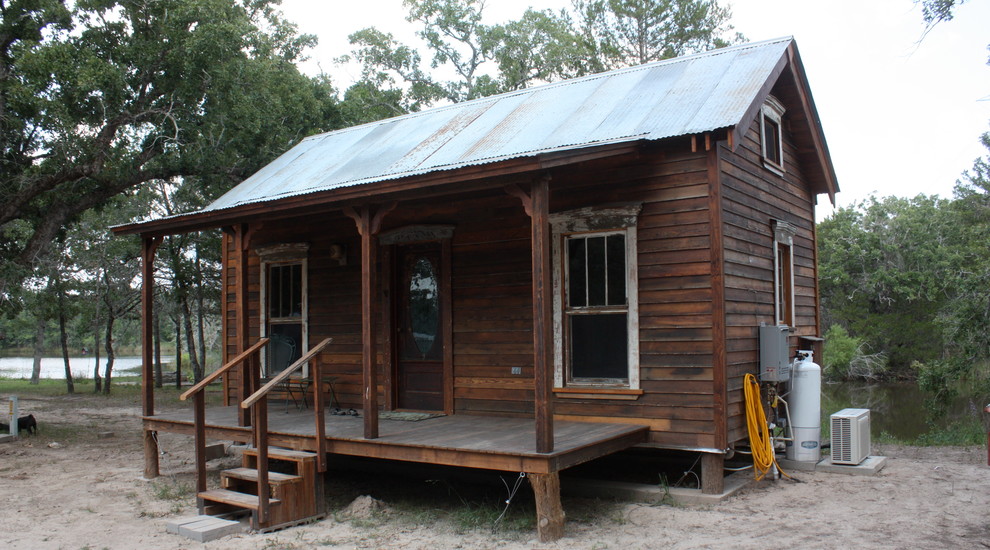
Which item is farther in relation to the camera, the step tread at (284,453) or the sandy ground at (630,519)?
the step tread at (284,453)

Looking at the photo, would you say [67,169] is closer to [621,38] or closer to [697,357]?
[697,357]

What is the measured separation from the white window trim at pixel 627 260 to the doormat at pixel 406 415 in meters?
1.45

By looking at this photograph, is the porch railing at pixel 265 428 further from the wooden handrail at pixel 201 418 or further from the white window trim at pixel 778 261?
the white window trim at pixel 778 261

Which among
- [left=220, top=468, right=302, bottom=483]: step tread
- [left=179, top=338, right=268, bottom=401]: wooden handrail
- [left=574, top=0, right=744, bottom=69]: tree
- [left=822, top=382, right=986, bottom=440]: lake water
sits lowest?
[left=822, top=382, right=986, bottom=440]: lake water

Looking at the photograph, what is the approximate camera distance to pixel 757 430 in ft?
23.5

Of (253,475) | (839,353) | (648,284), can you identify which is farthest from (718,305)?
(839,353)

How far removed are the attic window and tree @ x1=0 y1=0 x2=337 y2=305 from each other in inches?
322

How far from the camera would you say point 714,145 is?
671 centimetres

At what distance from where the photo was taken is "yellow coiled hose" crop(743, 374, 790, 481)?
7.09 metres

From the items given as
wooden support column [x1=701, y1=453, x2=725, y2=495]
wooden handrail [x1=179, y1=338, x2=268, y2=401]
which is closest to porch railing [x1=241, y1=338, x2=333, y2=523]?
wooden handrail [x1=179, y1=338, x2=268, y2=401]

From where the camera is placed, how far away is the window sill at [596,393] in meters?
7.03

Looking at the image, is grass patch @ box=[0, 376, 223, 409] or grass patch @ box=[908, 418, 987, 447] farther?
grass patch @ box=[0, 376, 223, 409]

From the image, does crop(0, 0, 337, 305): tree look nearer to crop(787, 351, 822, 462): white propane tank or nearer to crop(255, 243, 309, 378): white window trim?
crop(255, 243, 309, 378): white window trim

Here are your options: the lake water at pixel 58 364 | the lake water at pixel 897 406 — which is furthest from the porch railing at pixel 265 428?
the lake water at pixel 58 364
